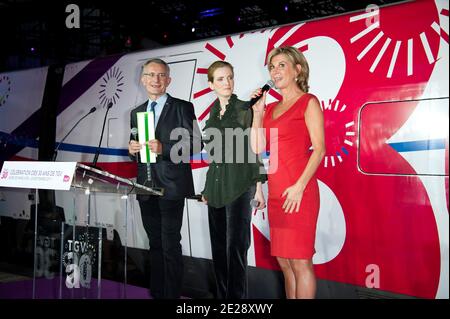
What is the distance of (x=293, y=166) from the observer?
3043 mm

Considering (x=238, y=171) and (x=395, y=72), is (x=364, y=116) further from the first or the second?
(x=238, y=171)

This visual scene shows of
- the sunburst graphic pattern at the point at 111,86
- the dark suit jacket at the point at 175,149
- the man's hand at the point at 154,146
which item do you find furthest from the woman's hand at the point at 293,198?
the sunburst graphic pattern at the point at 111,86

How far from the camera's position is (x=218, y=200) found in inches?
132

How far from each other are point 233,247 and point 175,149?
0.91 metres

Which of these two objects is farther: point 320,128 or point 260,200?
point 260,200

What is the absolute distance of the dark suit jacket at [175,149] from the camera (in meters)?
3.56

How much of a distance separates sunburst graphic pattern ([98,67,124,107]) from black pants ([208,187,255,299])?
58.4 inches

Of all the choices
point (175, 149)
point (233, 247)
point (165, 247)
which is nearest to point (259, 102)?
point (175, 149)

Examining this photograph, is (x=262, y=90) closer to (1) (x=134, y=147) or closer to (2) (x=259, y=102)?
(2) (x=259, y=102)
